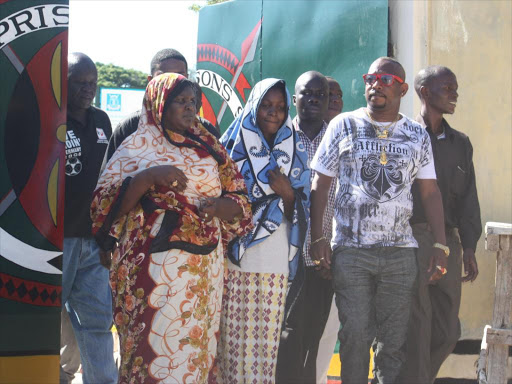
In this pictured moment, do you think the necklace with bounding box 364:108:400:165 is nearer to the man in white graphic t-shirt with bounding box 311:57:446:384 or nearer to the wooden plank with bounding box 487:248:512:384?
the man in white graphic t-shirt with bounding box 311:57:446:384

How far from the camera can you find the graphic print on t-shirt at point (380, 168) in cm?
434

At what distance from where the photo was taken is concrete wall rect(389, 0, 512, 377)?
5.95 meters

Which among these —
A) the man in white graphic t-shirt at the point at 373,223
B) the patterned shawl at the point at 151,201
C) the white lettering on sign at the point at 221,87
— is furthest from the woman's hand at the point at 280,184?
the white lettering on sign at the point at 221,87

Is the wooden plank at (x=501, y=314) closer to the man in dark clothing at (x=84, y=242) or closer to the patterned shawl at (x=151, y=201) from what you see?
the patterned shawl at (x=151, y=201)

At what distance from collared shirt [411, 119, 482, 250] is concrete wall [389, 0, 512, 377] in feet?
2.63

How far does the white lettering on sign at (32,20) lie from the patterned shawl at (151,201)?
0.77 meters

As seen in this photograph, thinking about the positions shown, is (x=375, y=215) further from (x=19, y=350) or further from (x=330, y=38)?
(x=330, y=38)

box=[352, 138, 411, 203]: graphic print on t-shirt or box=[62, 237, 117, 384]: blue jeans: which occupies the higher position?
box=[352, 138, 411, 203]: graphic print on t-shirt

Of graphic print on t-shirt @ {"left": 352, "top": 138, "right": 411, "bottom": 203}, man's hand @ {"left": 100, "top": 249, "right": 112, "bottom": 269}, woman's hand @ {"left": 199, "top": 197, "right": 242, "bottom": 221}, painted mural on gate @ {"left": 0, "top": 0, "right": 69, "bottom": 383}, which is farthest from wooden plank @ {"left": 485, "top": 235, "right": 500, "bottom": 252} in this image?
painted mural on gate @ {"left": 0, "top": 0, "right": 69, "bottom": 383}

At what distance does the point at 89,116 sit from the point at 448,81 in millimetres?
2364

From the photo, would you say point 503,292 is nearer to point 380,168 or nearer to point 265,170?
point 380,168

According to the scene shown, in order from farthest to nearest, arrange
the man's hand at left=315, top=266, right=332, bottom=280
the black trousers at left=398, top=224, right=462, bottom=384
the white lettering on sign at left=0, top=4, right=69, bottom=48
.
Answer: the black trousers at left=398, top=224, right=462, bottom=384 → the man's hand at left=315, top=266, right=332, bottom=280 → the white lettering on sign at left=0, top=4, right=69, bottom=48

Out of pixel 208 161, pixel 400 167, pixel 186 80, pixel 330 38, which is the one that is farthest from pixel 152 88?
pixel 330 38

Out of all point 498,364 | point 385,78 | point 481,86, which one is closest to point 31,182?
point 385,78
